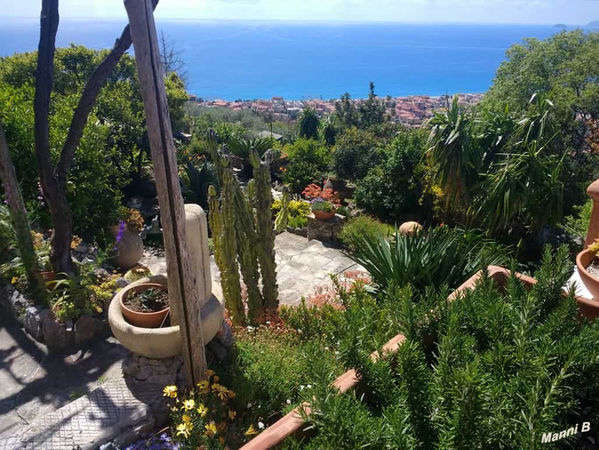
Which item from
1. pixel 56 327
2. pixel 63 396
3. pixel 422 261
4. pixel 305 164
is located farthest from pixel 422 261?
pixel 305 164

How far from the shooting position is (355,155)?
12.0 meters

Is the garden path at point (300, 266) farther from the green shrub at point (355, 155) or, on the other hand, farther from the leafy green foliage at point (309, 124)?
the leafy green foliage at point (309, 124)

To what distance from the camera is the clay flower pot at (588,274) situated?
3725 millimetres

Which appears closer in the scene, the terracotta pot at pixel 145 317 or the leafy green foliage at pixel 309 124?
the terracotta pot at pixel 145 317

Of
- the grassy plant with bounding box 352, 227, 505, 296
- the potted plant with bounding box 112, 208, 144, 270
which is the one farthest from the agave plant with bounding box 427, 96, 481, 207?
the potted plant with bounding box 112, 208, 144, 270

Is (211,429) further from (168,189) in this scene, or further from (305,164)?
(305,164)

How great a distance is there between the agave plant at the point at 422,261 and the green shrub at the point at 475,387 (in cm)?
185

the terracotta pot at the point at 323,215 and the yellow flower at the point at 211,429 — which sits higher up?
the yellow flower at the point at 211,429

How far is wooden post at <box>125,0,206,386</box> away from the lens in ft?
8.95

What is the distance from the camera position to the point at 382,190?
10.5 metres

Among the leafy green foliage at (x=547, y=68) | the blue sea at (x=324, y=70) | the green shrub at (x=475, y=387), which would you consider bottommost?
the blue sea at (x=324, y=70)

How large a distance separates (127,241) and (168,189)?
4.31 meters

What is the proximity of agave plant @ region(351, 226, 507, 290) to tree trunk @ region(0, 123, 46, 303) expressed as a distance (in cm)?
362

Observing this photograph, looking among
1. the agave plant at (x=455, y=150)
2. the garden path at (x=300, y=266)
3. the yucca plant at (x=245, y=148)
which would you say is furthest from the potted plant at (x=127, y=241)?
the yucca plant at (x=245, y=148)
